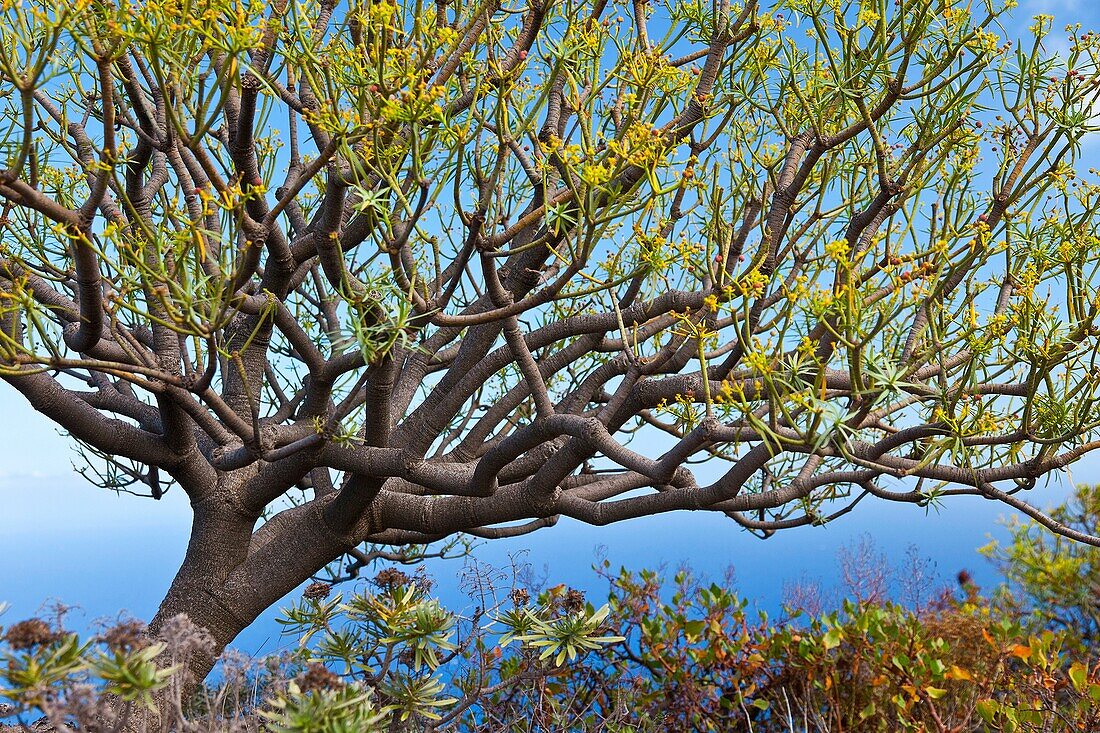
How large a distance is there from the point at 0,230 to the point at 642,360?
3.65 m

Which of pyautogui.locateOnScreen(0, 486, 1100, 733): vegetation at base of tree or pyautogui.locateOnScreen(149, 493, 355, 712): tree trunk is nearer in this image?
pyautogui.locateOnScreen(0, 486, 1100, 733): vegetation at base of tree

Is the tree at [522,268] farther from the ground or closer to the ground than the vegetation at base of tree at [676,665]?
farther from the ground

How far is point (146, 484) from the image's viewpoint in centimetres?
592

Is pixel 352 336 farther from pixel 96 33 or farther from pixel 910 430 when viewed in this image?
pixel 910 430

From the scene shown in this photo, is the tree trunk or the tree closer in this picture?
the tree

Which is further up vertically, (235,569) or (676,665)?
(235,569)

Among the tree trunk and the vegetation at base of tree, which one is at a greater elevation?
the tree trunk

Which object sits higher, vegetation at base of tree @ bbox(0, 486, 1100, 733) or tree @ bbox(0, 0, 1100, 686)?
tree @ bbox(0, 0, 1100, 686)

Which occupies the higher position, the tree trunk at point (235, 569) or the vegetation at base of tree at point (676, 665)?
the tree trunk at point (235, 569)

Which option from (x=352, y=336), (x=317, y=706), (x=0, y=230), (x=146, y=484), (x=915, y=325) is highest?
(x=0, y=230)

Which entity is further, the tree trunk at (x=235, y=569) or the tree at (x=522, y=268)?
the tree trunk at (x=235, y=569)

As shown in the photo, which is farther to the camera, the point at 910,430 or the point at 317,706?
the point at 910,430

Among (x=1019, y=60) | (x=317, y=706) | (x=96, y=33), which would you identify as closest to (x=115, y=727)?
(x=317, y=706)

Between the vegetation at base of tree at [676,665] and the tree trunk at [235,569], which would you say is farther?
the tree trunk at [235,569]
